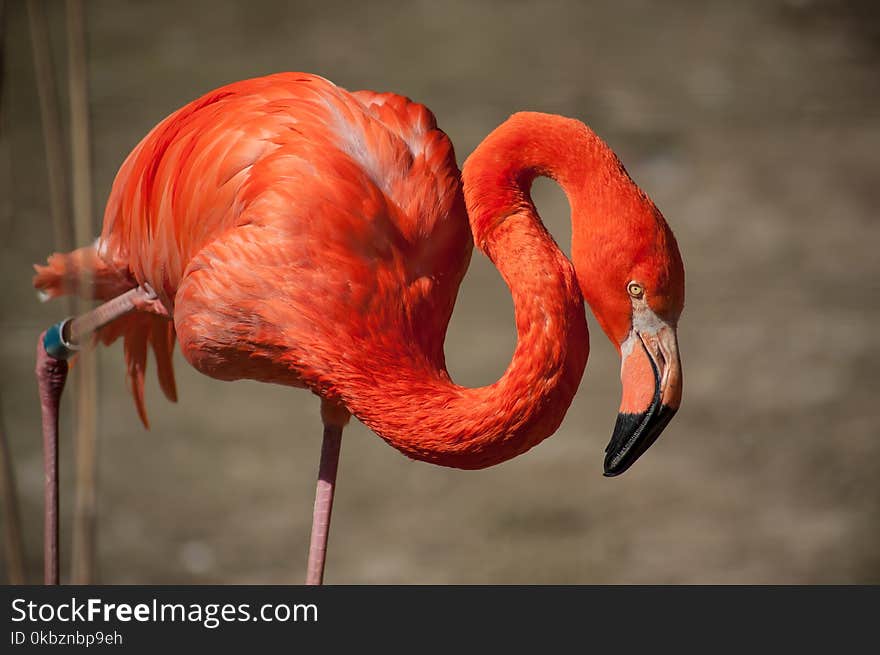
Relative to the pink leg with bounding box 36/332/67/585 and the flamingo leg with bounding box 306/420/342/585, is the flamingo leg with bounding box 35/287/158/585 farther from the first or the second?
the flamingo leg with bounding box 306/420/342/585

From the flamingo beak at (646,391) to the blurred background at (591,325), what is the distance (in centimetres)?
204

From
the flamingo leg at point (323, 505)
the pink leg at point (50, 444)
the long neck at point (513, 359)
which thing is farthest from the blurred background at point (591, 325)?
the long neck at point (513, 359)

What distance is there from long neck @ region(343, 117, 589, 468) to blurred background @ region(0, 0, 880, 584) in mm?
1961

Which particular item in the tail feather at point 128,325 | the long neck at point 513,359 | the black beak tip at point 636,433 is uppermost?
the tail feather at point 128,325

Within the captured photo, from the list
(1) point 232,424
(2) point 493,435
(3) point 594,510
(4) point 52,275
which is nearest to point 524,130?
(2) point 493,435

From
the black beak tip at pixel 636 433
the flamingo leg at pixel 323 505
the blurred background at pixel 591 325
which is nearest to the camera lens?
the black beak tip at pixel 636 433

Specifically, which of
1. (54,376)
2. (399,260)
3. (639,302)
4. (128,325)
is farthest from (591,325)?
(639,302)

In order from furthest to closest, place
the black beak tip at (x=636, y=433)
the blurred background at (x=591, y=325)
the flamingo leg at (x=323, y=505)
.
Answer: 1. the blurred background at (x=591, y=325)
2. the flamingo leg at (x=323, y=505)
3. the black beak tip at (x=636, y=433)

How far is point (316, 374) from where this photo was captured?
5.41 feet

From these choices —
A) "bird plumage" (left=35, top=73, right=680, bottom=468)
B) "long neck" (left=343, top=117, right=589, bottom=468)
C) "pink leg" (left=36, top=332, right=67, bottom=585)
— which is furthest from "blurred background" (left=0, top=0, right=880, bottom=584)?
"long neck" (left=343, top=117, right=589, bottom=468)

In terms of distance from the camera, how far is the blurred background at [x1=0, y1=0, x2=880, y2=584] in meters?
3.64

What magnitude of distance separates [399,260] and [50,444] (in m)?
0.87

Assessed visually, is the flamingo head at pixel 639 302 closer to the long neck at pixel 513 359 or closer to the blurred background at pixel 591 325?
the long neck at pixel 513 359

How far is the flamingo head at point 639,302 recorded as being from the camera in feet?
4.91
